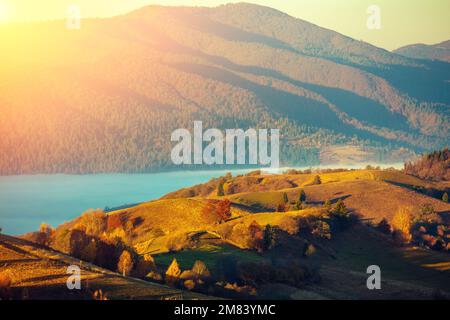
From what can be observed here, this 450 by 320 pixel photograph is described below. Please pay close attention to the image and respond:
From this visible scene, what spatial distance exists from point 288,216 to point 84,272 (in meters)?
59.7

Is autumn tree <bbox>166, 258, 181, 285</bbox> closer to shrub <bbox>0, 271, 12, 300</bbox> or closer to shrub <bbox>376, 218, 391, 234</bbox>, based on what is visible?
shrub <bbox>0, 271, 12, 300</bbox>

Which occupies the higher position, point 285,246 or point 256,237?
point 256,237

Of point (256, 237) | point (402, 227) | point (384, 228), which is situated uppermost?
point (256, 237)

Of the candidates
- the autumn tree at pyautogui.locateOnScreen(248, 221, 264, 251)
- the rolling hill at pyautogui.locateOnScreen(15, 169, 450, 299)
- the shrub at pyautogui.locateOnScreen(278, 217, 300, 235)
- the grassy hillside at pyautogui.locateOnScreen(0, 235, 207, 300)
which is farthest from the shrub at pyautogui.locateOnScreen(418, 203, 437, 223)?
the grassy hillside at pyautogui.locateOnScreen(0, 235, 207, 300)

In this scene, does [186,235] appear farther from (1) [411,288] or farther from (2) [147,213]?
(2) [147,213]

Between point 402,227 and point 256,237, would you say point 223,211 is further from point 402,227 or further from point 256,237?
point 402,227

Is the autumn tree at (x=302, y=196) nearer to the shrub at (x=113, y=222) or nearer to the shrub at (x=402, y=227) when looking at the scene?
the shrub at (x=402, y=227)

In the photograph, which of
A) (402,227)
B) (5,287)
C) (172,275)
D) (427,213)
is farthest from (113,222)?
(5,287)

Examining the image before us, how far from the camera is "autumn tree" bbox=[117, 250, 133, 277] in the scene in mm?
74938

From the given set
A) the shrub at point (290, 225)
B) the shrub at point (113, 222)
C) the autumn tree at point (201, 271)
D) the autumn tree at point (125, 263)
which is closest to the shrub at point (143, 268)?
the autumn tree at point (125, 263)

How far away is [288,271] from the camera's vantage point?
3521 inches

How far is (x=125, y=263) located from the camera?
75750mm

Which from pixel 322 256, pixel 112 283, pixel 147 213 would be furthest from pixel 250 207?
pixel 112 283
